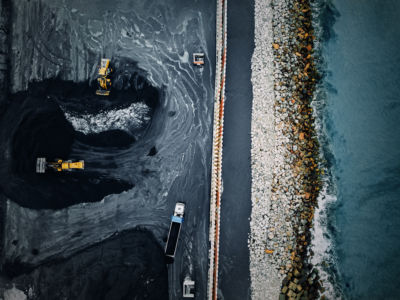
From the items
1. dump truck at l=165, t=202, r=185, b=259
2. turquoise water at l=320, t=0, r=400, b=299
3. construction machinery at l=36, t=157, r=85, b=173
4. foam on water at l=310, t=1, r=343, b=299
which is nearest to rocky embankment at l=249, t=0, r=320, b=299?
foam on water at l=310, t=1, r=343, b=299

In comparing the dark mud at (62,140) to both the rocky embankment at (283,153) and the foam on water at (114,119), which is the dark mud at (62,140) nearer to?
the foam on water at (114,119)

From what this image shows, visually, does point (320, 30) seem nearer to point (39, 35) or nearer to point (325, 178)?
point (325, 178)

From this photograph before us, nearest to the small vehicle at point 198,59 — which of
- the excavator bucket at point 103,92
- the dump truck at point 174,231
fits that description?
the excavator bucket at point 103,92

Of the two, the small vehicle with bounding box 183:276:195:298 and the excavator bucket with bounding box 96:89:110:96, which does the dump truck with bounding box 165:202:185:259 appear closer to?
the small vehicle with bounding box 183:276:195:298

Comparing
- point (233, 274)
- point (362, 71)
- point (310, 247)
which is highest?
point (362, 71)

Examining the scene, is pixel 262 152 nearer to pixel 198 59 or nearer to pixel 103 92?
pixel 198 59

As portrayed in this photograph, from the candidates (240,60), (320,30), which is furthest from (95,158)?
(320,30)
